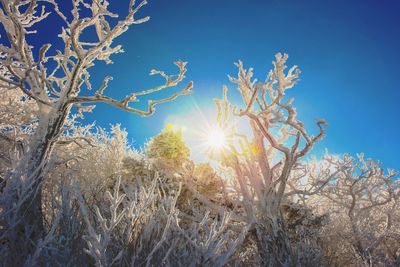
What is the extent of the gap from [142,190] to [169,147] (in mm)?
6725

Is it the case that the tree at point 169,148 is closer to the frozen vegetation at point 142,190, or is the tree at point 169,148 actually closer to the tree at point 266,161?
the frozen vegetation at point 142,190

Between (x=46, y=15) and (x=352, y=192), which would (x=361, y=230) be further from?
(x=46, y=15)

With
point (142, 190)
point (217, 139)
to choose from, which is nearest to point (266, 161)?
point (217, 139)

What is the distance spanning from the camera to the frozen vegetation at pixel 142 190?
2.56 m

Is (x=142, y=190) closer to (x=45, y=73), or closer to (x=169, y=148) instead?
(x=45, y=73)

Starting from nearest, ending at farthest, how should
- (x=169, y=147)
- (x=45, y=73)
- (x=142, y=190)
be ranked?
(x=142, y=190) → (x=45, y=73) → (x=169, y=147)

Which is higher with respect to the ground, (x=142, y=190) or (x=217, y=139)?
(x=217, y=139)

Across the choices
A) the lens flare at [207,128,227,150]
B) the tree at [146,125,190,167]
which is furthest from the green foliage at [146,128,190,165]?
the lens flare at [207,128,227,150]

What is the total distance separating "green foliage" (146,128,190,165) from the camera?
920cm

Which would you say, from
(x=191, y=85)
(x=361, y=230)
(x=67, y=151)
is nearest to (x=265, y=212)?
(x=191, y=85)

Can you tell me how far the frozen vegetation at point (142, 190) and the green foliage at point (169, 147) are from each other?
0.04m

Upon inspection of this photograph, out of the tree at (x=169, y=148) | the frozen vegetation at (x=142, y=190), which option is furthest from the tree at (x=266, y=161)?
the tree at (x=169, y=148)

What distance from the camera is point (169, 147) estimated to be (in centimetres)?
925

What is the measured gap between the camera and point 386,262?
7621mm
